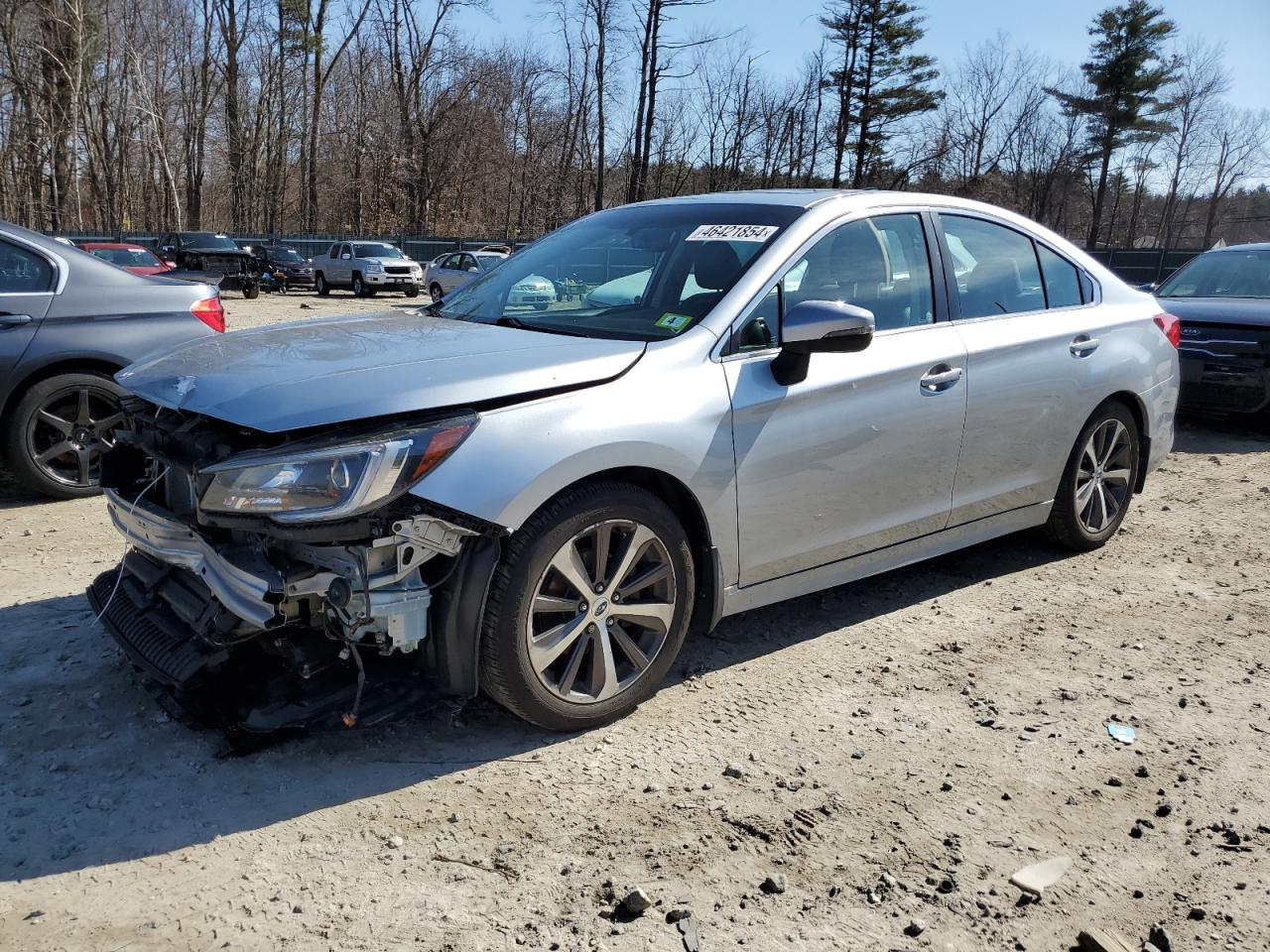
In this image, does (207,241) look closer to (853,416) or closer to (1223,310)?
(1223,310)

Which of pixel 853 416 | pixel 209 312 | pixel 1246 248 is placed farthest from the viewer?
pixel 1246 248

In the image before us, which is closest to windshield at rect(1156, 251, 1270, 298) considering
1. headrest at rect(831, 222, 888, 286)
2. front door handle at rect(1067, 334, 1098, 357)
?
front door handle at rect(1067, 334, 1098, 357)

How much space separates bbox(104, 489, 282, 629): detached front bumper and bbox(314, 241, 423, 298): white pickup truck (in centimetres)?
3008

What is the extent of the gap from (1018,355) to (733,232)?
4.97 ft

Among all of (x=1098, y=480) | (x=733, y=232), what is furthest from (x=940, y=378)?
(x=1098, y=480)

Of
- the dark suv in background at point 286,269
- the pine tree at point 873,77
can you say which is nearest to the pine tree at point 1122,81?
the pine tree at point 873,77

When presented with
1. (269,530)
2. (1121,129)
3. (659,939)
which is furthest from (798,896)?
(1121,129)

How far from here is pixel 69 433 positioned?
19.4 ft

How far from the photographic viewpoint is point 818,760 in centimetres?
325

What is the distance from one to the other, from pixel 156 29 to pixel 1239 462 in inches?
2331

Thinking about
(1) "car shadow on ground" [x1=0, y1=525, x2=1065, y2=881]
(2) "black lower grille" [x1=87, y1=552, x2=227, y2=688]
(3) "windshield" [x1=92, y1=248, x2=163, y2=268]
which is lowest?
(1) "car shadow on ground" [x1=0, y1=525, x2=1065, y2=881]

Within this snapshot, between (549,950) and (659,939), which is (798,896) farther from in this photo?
(549,950)

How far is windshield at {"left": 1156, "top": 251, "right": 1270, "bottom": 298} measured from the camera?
9602 millimetres

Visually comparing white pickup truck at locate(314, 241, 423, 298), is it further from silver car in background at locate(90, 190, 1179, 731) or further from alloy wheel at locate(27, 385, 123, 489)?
silver car in background at locate(90, 190, 1179, 731)
